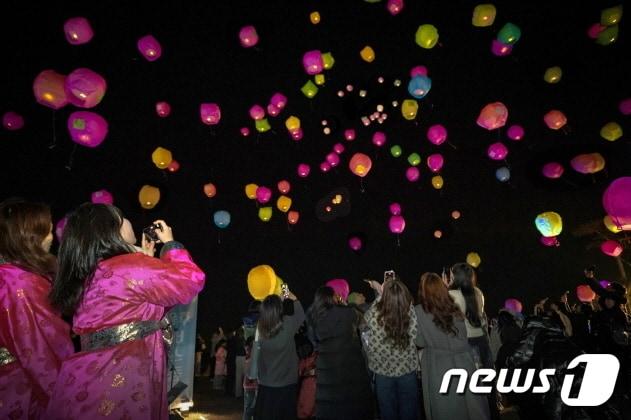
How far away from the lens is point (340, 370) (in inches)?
137

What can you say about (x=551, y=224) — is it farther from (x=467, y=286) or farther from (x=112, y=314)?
(x=112, y=314)

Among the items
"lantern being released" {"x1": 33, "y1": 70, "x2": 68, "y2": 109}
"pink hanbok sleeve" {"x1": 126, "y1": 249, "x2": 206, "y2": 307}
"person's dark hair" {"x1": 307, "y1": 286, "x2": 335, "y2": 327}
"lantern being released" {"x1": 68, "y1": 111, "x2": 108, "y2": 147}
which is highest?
"lantern being released" {"x1": 33, "y1": 70, "x2": 68, "y2": 109}

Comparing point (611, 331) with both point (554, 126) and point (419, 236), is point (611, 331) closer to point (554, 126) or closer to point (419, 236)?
point (554, 126)

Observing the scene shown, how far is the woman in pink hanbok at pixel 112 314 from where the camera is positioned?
1.53m

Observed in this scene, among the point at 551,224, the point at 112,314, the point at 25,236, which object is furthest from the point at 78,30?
the point at 551,224

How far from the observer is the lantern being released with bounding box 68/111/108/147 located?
579 cm

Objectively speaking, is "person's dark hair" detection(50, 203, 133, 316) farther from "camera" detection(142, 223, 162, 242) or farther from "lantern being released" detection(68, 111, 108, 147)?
"lantern being released" detection(68, 111, 108, 147)

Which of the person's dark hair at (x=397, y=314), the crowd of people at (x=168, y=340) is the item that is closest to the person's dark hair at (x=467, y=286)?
the crowd of people at (x=168, y=340)

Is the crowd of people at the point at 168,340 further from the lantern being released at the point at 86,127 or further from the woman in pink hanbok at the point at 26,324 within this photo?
the lantern being released at the point at 86,127

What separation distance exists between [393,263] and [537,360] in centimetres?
1332

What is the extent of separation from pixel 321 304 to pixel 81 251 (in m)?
2.34

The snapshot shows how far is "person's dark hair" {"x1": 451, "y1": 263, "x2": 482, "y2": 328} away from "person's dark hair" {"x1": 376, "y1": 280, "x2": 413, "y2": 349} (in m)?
0.74

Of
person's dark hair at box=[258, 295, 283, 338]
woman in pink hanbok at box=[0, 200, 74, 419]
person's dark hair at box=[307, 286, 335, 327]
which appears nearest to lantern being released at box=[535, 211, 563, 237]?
person's dark hair at box=[307, 286, 335, 327]

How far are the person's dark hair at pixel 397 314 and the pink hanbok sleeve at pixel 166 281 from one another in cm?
209
